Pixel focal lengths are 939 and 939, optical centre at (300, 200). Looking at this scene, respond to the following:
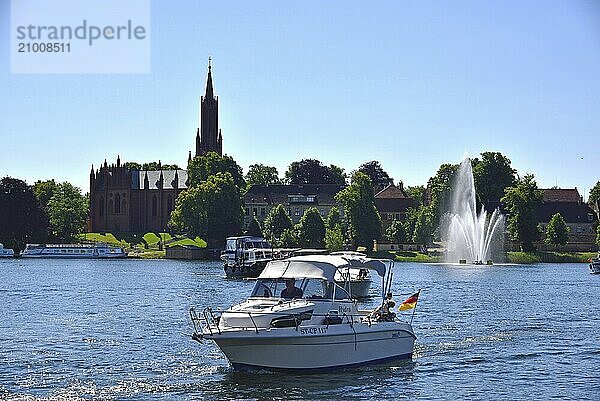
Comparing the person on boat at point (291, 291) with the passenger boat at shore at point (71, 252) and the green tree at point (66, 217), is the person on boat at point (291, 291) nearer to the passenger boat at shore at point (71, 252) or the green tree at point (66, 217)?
the passenger boat at shore at point (71, 252)

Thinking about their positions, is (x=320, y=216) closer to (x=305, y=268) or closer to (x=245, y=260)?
(x=245, y=260)

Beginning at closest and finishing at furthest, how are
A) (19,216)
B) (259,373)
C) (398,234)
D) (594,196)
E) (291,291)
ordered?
(259,373)
(291,291)
(398,234)
(19,216)
(594,196)

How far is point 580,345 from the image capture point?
42.5 m

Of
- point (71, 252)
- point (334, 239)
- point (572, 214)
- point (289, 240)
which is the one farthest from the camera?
point (572, 214)

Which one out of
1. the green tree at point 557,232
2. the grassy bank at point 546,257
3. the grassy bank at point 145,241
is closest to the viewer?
the grassy bank at point 546,257

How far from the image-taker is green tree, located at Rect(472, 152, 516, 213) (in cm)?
16412

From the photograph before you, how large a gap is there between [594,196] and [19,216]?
114 metres

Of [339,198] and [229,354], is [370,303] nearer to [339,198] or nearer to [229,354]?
[229,354]

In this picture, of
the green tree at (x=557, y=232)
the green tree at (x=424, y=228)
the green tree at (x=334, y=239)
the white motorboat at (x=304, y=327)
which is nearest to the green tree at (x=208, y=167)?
the green tree at (x=334, y=239)

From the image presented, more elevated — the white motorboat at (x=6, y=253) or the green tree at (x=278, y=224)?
the green tree at (x=278, y=224)

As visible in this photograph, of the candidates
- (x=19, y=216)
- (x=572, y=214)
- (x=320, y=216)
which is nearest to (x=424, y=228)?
(x=320, y=216)

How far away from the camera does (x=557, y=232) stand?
501ft

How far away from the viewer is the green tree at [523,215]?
145 meters

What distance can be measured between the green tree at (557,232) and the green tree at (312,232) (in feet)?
121
